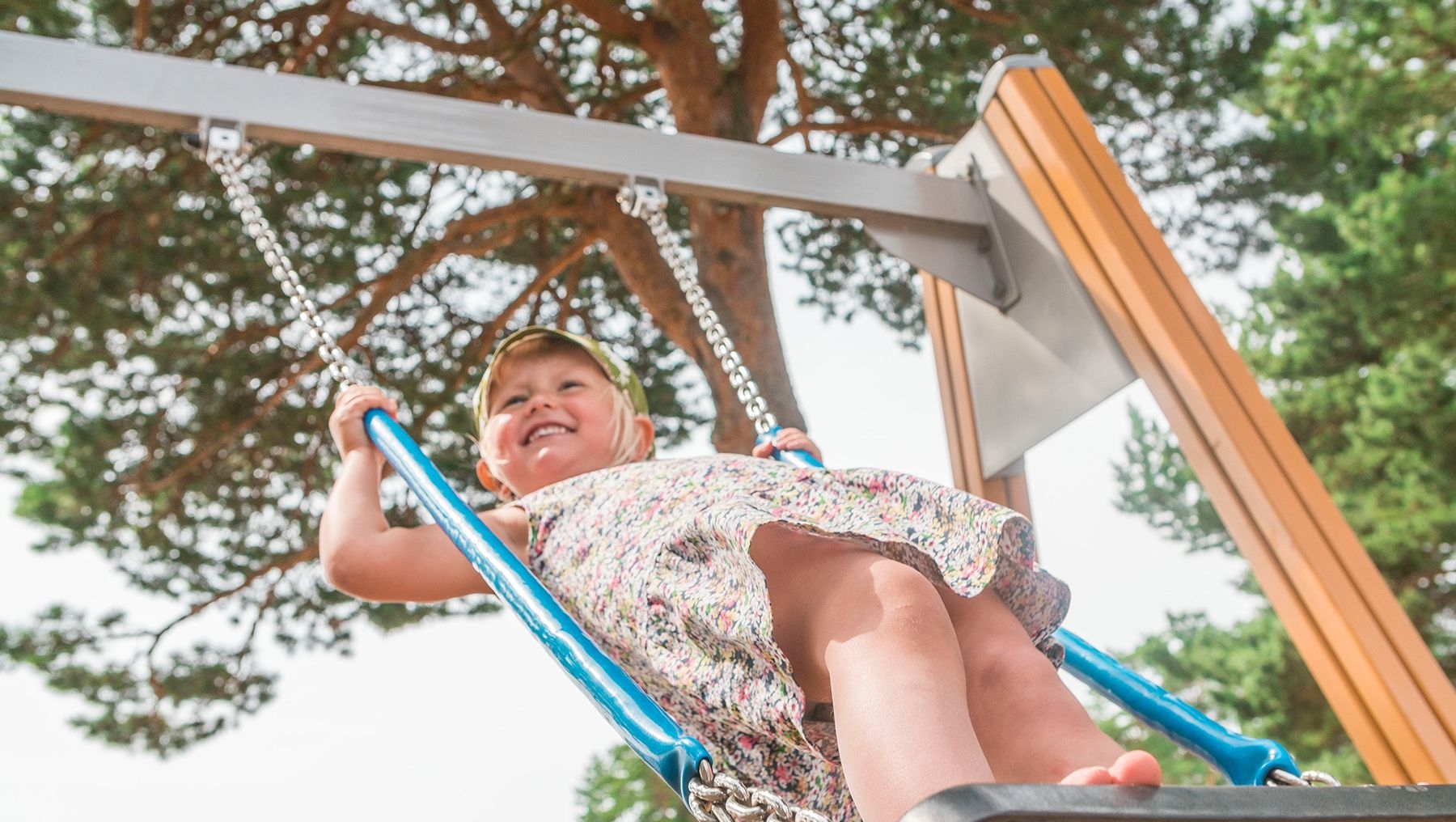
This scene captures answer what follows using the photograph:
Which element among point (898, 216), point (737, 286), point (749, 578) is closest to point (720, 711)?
point (749, 578)

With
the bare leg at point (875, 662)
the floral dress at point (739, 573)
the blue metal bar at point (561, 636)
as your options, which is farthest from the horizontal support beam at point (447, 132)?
the bare leg at point (875, 662)

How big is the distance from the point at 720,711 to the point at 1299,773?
1.91 ft

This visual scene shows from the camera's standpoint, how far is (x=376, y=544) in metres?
1.44

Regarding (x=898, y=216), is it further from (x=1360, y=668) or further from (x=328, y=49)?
Result: (x=328, y=49)

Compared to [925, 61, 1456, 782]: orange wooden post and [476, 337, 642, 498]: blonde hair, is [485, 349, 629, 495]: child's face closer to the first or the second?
[476, 337, 642, 498]: blonde hair

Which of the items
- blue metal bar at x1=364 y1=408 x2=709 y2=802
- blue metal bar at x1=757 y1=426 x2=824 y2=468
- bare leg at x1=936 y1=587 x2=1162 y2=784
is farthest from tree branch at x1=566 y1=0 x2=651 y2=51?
bare leg at x1=936 y1=587 x2=1162 y2=784

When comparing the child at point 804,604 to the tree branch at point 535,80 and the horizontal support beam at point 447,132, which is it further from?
the tree branch at point 535,80

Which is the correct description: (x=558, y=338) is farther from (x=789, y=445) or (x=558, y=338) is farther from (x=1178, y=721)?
(x=1178, y=721)

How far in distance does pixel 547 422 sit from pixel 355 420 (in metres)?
0.25

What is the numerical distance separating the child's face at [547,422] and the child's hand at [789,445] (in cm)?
21

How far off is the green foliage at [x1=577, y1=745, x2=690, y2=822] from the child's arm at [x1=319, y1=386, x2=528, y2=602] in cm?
1054

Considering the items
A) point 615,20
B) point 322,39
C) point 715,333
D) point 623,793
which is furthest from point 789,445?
point 623,793

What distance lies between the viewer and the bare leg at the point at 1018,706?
1059 millimetres

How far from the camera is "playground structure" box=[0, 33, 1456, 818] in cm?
184
